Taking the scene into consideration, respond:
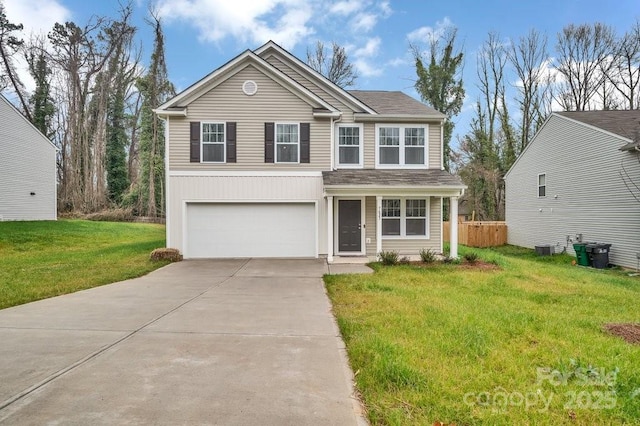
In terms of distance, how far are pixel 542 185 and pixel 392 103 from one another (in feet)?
32.4

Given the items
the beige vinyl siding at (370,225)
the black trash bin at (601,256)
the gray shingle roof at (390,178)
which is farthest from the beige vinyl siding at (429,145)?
the black trash bin at (601,256)

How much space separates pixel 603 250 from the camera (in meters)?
14.0

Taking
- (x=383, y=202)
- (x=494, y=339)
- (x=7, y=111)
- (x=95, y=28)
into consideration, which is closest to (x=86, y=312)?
(x=494, y=339)

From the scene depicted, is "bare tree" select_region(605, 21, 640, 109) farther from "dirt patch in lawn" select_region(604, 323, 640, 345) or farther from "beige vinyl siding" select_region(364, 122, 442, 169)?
"dirt patch in lawn" select_region(604, 323, 640, 345)

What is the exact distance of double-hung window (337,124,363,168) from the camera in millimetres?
13508

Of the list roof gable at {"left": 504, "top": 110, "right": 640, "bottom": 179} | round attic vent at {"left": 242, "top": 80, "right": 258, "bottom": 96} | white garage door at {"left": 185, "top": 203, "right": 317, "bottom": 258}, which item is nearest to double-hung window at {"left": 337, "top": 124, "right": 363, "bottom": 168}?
white garage door at {"left": 185, "top": 203, "right": 317, "bottom": 258}

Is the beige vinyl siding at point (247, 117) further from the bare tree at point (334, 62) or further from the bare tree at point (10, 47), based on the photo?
the bare tree at point (10, 47)

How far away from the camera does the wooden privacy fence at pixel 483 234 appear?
71.6 feet

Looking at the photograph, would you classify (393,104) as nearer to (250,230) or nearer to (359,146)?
(359,146)

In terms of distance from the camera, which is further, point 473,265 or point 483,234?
point 483,234

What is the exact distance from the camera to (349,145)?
13555 mm

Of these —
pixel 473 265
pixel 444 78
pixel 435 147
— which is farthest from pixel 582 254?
pixel 444 78

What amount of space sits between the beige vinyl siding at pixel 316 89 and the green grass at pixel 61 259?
323 inches

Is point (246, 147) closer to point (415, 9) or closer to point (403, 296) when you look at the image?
point (403, 296)
